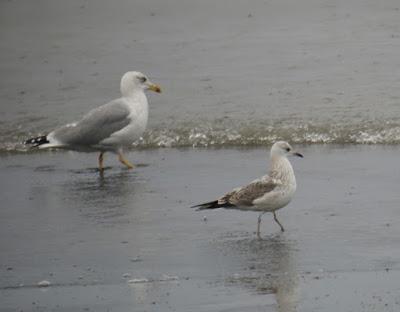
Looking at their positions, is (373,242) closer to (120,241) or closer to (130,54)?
(120,241)

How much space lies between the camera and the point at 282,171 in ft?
33.4

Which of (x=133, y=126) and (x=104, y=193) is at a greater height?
(x=133, y=126)

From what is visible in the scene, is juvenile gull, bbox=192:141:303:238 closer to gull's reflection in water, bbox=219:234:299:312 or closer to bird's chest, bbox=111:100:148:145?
gull's reflection in water, bbox=219:234:299:312

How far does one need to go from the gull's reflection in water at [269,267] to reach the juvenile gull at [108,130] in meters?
3.95

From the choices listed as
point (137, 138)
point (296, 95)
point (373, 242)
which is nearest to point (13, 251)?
point (373, 242)

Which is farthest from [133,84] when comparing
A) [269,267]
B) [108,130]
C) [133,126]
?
[269,267]

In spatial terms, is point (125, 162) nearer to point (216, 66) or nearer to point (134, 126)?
point (134, 126)

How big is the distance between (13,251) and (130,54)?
32.1ft

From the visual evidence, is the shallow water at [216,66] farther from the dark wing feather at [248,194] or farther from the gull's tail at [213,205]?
the gull's tail at [213,205]

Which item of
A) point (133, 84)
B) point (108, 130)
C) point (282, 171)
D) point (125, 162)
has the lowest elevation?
point (125, 162)

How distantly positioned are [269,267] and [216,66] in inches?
370

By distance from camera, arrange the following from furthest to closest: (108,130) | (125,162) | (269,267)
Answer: (108,130) → (125,162) → (269,267)

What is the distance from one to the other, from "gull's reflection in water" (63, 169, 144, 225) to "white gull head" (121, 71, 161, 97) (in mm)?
1097

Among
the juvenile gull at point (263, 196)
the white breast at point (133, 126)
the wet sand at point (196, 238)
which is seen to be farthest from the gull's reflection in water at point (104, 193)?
the juvenile gull at point (263, 196)
